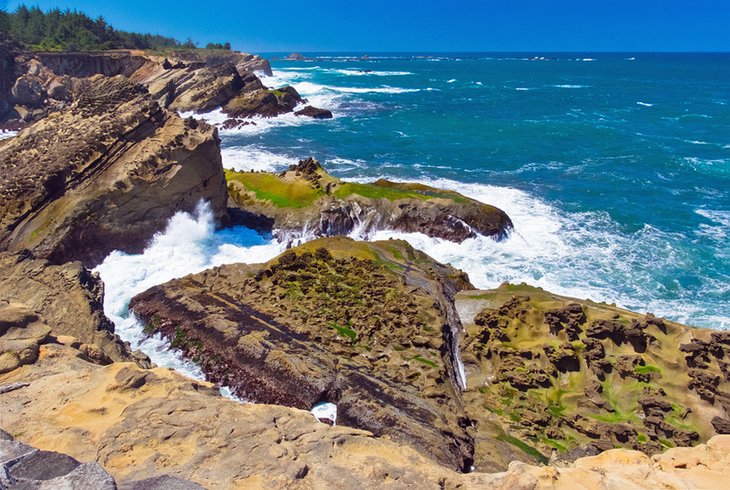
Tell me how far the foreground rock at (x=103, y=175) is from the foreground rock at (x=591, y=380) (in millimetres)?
13837

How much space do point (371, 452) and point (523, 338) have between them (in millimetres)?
8828

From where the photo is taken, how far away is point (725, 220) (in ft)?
91.2

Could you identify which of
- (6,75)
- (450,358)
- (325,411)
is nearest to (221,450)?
(325,411)

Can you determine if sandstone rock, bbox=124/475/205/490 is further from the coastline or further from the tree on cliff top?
the tree on cliff top

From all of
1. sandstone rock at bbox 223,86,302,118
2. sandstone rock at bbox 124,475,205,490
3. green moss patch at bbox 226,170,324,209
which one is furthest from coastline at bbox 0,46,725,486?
sandstone rock at bbox 223,86,302,118

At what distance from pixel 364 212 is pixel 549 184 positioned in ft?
53.5

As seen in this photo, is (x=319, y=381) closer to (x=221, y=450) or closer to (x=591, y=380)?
(x=221, y=450)

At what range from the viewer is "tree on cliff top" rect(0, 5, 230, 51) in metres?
84.0

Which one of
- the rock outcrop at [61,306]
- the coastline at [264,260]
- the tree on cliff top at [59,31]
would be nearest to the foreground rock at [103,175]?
the coastline at [264,260]

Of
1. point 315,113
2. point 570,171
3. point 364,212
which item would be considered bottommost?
point 570,171

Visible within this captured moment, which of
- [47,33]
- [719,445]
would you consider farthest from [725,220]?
[47,33]

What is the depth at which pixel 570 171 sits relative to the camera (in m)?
37.1

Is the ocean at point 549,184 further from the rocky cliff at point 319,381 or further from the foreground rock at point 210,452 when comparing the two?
the foreground rock at point 210,452

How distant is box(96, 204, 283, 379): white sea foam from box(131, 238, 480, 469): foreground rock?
0.54m
